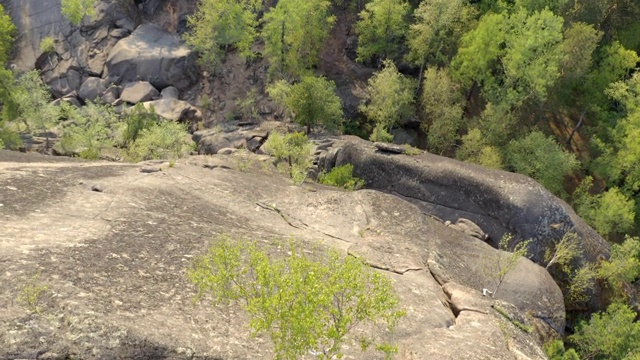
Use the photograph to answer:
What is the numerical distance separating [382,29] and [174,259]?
48748 millimetres

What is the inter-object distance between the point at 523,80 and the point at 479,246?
93.9ft

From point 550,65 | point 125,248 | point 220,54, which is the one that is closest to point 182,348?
point 125,248

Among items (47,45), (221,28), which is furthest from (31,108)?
(221,28)

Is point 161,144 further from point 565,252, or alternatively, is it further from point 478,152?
point 565,252

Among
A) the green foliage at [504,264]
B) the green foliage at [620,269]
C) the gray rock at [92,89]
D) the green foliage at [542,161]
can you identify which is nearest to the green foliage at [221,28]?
the gray rock at [92,89]

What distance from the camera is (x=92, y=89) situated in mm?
65875

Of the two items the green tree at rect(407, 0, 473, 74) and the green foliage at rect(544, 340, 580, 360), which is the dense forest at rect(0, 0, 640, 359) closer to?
the green tree at rect(407, 0, 473, 74)

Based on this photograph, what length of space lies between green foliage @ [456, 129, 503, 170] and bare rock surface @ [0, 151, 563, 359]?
2216 centimetres

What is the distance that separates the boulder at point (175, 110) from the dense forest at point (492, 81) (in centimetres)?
742

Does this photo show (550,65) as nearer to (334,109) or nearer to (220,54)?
(334,109)

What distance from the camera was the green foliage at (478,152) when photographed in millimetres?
48531

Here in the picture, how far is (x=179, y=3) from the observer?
231 feet

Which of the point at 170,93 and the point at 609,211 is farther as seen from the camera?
the point at 170,93

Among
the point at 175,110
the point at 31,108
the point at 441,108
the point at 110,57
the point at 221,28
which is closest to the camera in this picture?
the point at 441,108
